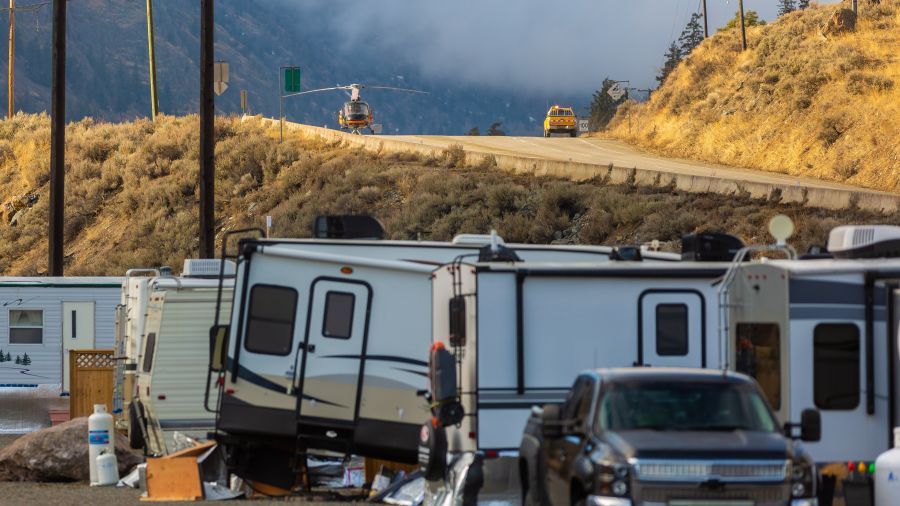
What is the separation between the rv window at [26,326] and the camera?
26.3 metres

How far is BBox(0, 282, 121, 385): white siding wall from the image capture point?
26.2m

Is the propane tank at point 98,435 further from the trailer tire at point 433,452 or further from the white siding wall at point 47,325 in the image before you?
the white siding wall at point 47,325

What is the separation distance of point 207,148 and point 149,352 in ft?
33.3

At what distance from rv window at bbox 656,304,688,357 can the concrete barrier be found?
21.2 m

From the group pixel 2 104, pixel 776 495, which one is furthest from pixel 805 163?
pixel 2 104

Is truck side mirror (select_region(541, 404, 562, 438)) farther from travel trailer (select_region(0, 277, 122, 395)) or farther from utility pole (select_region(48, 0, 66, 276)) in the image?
utility pole (select_region(48, 0, 66, 276))

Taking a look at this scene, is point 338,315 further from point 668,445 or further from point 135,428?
point 668,445

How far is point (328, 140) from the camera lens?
201 ft

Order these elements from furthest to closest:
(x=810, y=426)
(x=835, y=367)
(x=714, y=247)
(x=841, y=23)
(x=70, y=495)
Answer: (x=841, y=23) → (x=70, y=495) → (x=714, y=247) → (x=835, y=367) → (x=810, y=426)

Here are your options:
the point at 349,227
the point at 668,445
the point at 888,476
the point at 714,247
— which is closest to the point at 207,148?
the point at 349,227

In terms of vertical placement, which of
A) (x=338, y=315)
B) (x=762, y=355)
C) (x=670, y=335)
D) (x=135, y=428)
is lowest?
(x=135, y=428)

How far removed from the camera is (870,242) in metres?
13.8

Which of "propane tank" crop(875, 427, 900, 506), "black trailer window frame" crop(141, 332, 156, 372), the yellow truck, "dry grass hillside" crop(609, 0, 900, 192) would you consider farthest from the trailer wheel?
the yellow truck

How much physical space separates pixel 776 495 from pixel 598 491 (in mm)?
1235
